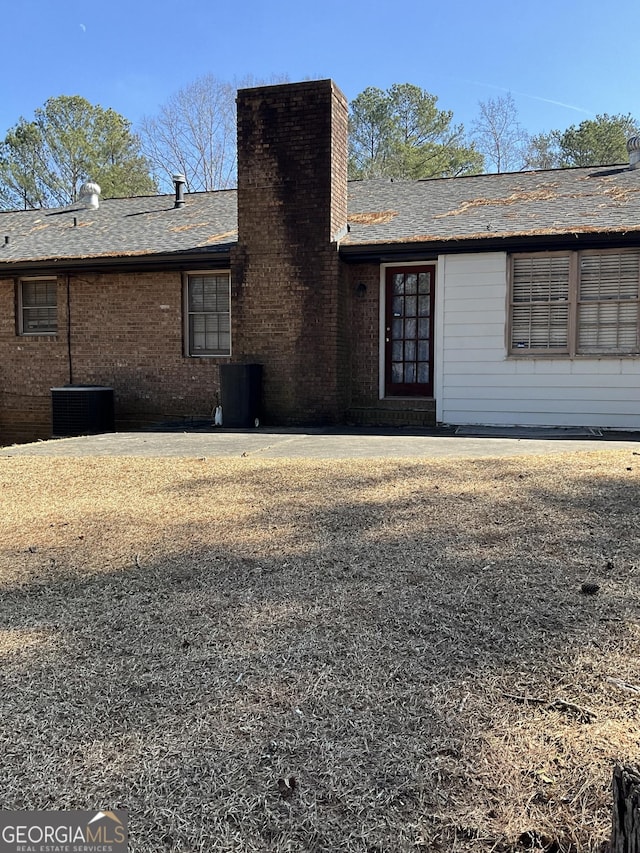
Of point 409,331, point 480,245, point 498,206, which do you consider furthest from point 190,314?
point 498,206

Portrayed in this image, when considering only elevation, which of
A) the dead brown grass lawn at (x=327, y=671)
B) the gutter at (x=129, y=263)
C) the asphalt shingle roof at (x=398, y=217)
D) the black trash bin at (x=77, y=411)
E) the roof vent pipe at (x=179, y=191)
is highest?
the roof vent pipe at (x=179, y=191)

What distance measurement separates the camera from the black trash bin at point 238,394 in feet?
34.1

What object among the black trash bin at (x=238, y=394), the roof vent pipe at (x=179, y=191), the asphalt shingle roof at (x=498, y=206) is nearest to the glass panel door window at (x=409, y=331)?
the asphalt shingle roof at (x=498, y=206)

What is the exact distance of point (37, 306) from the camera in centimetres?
1266

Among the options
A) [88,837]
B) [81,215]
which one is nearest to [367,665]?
[88,837]

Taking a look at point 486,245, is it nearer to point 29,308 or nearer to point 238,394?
point 238,394

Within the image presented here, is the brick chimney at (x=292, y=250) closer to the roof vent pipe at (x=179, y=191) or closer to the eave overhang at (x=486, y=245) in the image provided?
the eave overhang at (x=486, y=245)

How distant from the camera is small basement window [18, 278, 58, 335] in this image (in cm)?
1259

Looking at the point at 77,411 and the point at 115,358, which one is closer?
the point at 77,411

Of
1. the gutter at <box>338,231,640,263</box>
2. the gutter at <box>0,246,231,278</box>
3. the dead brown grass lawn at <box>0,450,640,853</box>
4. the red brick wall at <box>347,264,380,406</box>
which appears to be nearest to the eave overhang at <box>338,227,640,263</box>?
the gutter at <box>338,231,640,263</box>

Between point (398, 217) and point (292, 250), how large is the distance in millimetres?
2238

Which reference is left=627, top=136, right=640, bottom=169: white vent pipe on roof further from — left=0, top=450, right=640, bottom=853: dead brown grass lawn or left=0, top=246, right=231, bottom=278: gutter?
left=0, top=450, right=640, bottom=853: dead brown grass lawn

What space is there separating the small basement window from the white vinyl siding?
7.14m

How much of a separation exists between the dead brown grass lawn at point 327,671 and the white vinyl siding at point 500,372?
5.44 m
